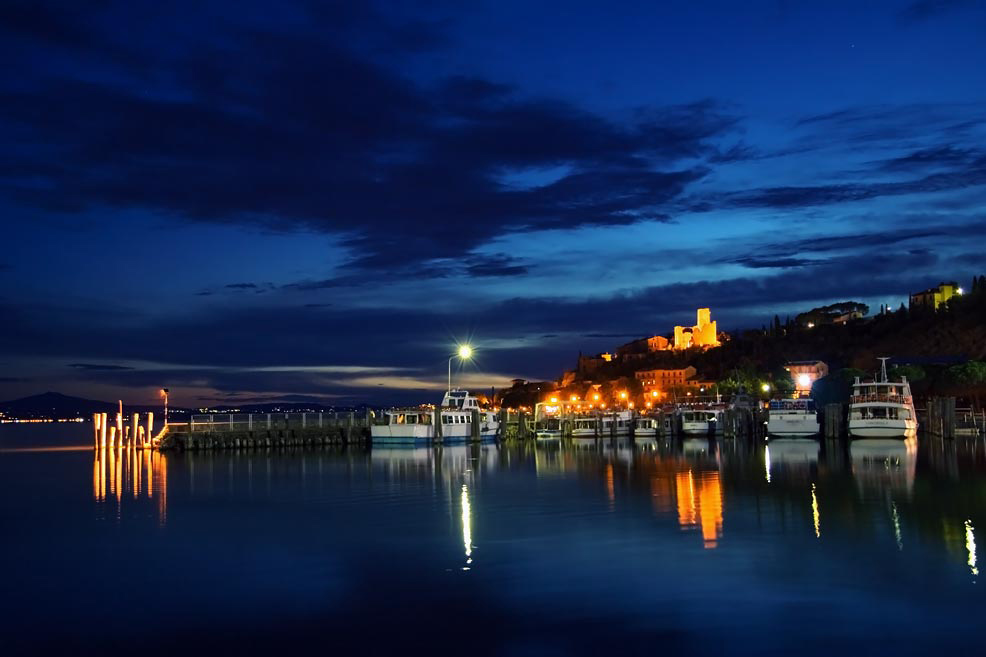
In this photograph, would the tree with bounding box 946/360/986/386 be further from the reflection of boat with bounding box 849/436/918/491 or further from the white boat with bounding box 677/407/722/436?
the reflection of boat with bounding box 849/436/918/491

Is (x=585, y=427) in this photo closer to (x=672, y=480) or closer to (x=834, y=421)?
(x=834, y=421)

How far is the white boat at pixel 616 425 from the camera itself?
114938mm

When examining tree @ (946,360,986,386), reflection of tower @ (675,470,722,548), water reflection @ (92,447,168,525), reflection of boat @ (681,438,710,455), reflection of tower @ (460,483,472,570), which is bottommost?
reflection of boat @ (681,438,710,455)

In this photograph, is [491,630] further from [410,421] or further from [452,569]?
[410,421]

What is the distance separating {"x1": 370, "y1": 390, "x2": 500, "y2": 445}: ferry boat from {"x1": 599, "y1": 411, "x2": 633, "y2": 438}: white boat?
17.1 m

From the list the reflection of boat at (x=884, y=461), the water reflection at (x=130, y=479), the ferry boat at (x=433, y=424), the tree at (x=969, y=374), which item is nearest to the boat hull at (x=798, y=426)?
the reflection of boat at (x=884, y=461)

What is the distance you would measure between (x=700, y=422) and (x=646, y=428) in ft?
20.3

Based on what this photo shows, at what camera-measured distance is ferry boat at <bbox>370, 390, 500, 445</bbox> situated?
9088 cm

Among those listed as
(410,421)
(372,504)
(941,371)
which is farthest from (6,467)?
(941,371)

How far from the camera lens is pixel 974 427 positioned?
316 feet

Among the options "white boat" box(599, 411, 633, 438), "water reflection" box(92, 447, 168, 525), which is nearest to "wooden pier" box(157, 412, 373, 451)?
"water reflection" box(92, 447, 168, 525)

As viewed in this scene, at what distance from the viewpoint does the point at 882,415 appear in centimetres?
9456

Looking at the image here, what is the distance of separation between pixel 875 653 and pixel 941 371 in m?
136

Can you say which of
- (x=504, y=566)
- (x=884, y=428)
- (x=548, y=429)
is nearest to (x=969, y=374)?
(x=884, y=428)
